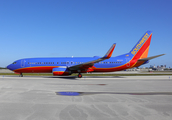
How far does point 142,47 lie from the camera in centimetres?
2730

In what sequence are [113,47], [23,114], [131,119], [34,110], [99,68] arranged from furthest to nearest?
[99,68]
[113,47]
[34,110]
[23,114]
[131,119]

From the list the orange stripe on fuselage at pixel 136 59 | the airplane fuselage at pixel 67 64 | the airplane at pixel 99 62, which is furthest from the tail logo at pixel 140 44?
the airplane fuselage at pixel 67 64

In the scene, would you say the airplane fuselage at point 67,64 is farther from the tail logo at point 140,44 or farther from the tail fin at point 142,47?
the tail logo at point 140,44

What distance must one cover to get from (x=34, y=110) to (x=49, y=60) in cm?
2205

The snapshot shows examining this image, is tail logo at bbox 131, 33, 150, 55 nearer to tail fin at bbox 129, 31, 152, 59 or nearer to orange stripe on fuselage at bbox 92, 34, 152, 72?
tail fin at bbox 129, 31, 152, 59

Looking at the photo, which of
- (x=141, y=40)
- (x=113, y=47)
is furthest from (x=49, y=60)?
(x=141, y=40)

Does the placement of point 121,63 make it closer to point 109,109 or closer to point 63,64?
point 63,64

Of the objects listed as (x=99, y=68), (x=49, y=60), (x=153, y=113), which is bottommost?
(x=153, y=113)

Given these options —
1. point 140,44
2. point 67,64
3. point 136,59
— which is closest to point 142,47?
point 140,44

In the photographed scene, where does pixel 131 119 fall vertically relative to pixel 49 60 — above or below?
below

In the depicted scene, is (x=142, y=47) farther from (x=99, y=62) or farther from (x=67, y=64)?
(x=67, y=64)

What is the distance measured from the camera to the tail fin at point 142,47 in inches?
1074

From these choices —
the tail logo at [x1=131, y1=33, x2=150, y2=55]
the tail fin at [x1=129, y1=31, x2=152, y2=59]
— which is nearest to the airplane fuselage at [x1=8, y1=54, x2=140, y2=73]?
the tail fin at [x1=129, y1=31, x2=152, y2=59]

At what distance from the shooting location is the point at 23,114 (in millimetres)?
5246
